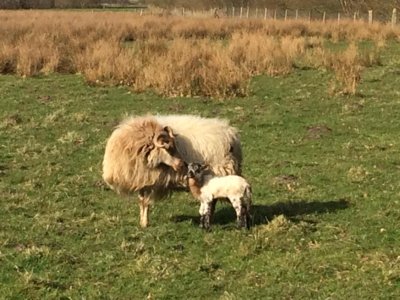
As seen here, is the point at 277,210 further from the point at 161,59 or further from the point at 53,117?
the point at 161,59

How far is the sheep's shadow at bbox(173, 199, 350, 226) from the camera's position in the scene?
7.18 meters

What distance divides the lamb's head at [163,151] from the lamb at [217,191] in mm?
174

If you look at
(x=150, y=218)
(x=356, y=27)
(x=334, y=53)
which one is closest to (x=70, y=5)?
(x=356, y=27)

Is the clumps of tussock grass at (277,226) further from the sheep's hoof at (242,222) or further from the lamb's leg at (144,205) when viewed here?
the lamb's leg at (144,205)

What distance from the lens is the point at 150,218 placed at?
741 cm

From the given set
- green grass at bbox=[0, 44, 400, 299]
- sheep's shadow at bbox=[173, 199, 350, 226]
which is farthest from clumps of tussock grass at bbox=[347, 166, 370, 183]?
sheep's shadow at bbox=[173, 199, 350, 226]

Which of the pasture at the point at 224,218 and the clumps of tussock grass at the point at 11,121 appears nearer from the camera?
the pasture at the point at 224,218

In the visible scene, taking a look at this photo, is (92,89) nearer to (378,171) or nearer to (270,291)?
(378,171)

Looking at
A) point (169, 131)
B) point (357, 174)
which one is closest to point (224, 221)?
point (169, 131)

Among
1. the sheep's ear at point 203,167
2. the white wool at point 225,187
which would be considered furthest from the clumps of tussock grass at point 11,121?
the white wool at point 225,187

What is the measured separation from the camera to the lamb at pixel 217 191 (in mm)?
6586

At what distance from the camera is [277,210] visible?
7.47m

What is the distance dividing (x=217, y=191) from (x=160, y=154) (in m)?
0.74

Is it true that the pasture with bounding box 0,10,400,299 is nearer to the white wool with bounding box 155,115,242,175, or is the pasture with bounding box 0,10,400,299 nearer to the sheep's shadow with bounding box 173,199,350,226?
the sheep's shadow with bounding box 173,199,350,226
